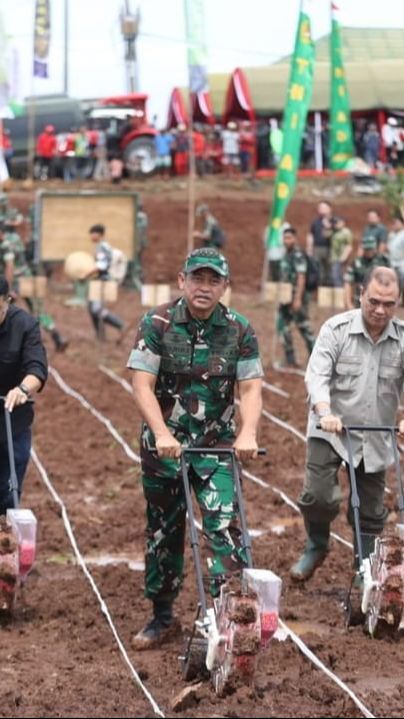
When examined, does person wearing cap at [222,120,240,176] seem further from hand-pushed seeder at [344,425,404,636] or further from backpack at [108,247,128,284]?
hand-pushed seeder at [344,425,404,636]

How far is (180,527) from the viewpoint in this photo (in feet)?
25.7

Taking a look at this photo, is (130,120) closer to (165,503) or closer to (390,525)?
(390,525)

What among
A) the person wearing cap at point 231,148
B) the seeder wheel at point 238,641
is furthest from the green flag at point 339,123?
the person wearing cap at point 231,148

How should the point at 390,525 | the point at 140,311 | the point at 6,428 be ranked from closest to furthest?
1. the point at 6,428
2. the point at 390,525
3. the point at 140,311

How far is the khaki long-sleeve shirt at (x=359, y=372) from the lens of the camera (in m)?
8.27

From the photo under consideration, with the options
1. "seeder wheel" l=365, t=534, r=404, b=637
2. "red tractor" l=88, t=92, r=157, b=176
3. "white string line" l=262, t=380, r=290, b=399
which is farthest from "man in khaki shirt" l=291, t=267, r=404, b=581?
"red tractor" l=88, t=92, r=157, b=176

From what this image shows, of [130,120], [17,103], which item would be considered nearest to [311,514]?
[17,103]

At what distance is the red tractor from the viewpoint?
40.3 meters

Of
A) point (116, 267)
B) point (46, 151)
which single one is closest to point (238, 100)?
point (46, 151)

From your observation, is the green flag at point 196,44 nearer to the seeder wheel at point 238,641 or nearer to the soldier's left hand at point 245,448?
the soldier's left hand at point 245,448

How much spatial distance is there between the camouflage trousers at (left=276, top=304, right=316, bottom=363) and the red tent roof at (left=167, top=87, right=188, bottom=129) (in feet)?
68.3

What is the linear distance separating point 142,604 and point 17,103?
76.5 ft

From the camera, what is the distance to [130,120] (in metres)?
41.0

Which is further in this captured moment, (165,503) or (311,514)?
(311,514)
